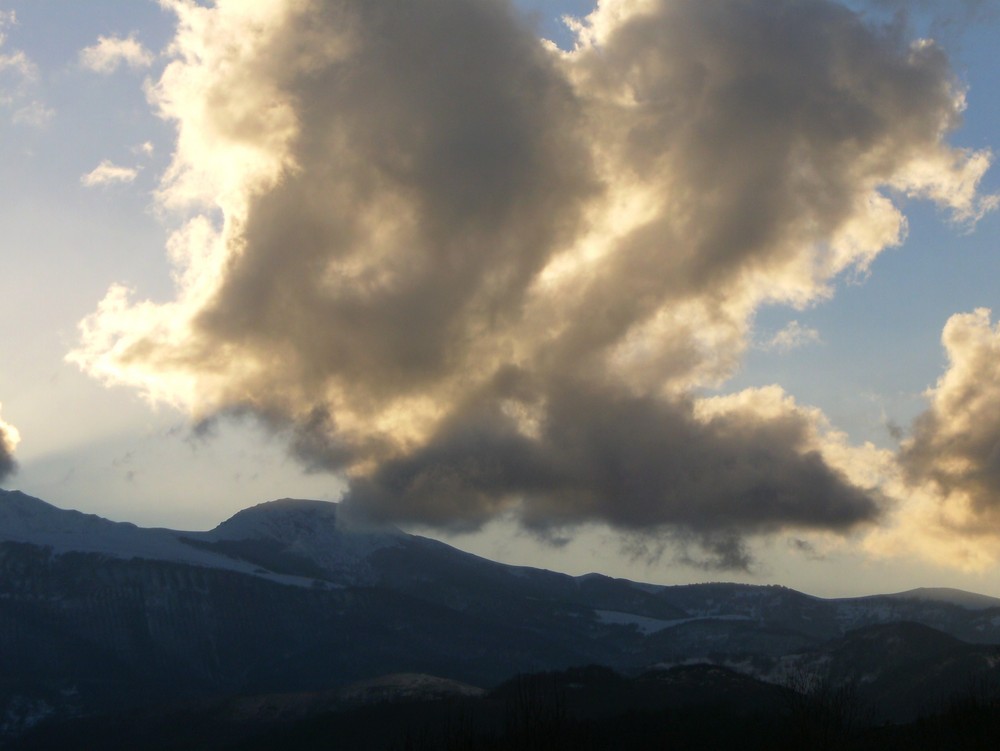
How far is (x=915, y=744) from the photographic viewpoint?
638ft

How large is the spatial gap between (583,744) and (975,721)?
208 feet

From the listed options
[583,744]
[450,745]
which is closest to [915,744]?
[583,744]

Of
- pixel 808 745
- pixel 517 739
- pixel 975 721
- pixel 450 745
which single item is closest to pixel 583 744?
pixel 517 739

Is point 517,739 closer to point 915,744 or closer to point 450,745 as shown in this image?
point 450,745

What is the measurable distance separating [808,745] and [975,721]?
57.3 metres

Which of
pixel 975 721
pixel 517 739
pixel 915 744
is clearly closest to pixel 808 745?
pixel 517 739

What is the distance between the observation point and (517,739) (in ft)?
506

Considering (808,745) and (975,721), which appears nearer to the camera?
(808,745)

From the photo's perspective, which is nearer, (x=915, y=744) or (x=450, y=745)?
(x=450, y=745)

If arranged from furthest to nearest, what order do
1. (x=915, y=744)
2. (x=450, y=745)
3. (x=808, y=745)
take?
(x=915, y=744) < (x=450, y=745) < (x=808, y=745)

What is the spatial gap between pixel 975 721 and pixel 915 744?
20.4 metres

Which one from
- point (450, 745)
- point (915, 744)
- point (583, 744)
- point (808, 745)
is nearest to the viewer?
point (808, 745)

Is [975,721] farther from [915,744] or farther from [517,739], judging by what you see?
[517,739]

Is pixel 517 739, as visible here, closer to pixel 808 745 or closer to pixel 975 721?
pixel 808 745
